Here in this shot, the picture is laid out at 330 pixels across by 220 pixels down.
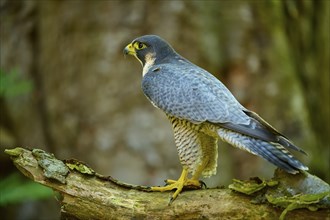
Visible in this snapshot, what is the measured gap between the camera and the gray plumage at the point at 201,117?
283 cm

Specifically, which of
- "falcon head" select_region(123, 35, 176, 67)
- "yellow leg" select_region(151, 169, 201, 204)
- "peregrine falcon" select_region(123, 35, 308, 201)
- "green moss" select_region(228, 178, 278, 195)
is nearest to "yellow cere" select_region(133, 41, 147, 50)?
"falcon head" select_region(123, 35, 176, 67)

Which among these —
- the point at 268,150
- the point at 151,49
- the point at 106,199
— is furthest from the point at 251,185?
the point at 151,49

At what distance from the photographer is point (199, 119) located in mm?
3037

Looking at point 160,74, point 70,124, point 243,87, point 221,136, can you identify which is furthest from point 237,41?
point 221,136

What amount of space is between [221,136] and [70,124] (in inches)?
132

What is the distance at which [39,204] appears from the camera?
23.8 feet

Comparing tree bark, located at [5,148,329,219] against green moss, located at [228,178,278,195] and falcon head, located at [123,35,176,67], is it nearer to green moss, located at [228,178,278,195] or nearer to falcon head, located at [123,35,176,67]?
green moss, located at [228,178,278,195]

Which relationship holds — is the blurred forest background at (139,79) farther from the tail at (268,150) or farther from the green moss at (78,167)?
the tail at (268,150)

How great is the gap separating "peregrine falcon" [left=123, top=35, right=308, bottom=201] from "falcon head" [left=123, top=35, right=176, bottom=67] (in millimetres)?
65

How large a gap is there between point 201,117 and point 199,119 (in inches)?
0.6

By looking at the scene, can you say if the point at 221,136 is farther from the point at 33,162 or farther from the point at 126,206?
the point at 33,162

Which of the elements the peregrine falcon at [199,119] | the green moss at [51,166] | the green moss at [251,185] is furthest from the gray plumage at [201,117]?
the green moss at [51,166]

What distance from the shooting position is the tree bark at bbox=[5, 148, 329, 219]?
294 cm

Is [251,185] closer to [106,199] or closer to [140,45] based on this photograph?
[106,199]
